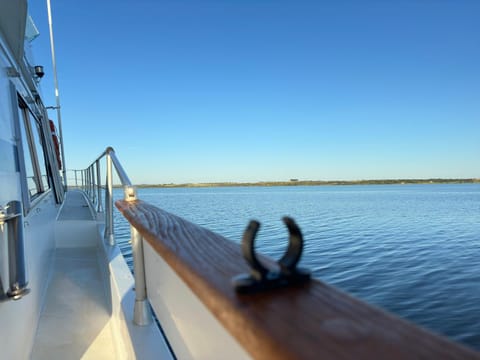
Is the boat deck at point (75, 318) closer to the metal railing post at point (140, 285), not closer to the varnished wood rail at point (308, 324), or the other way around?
the metal railing post at point (140, 285)

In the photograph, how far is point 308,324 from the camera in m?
0.36

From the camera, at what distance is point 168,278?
1.02 meters

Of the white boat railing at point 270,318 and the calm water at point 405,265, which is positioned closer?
the white boat railing at point 270,318

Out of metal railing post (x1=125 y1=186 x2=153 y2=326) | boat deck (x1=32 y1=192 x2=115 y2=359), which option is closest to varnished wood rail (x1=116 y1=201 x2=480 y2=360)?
metal railing post (x1=125 y1=186 x2=153 y2=326)

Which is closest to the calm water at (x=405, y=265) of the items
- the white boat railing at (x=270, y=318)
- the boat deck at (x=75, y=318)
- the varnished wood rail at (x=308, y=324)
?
the boat deck at (x=75, y=318)

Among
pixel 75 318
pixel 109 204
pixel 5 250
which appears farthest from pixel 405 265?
pixel 5 250

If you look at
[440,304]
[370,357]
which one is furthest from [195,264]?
[440,304]

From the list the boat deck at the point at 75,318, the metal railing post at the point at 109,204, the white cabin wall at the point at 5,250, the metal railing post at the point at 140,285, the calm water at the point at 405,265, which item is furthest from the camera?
the calm water at the point at 405,265

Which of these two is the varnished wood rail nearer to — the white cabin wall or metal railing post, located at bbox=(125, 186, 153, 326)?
metal railing post, located at bbox=(125, 186, 153, 326)

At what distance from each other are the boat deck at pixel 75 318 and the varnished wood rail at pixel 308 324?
1.53 m

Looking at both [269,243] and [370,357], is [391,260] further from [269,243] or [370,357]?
[370,357]

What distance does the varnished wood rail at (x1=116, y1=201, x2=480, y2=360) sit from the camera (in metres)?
0.31

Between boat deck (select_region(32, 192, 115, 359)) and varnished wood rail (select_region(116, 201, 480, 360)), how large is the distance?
153 centimetres

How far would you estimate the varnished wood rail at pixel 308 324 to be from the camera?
31 cm
